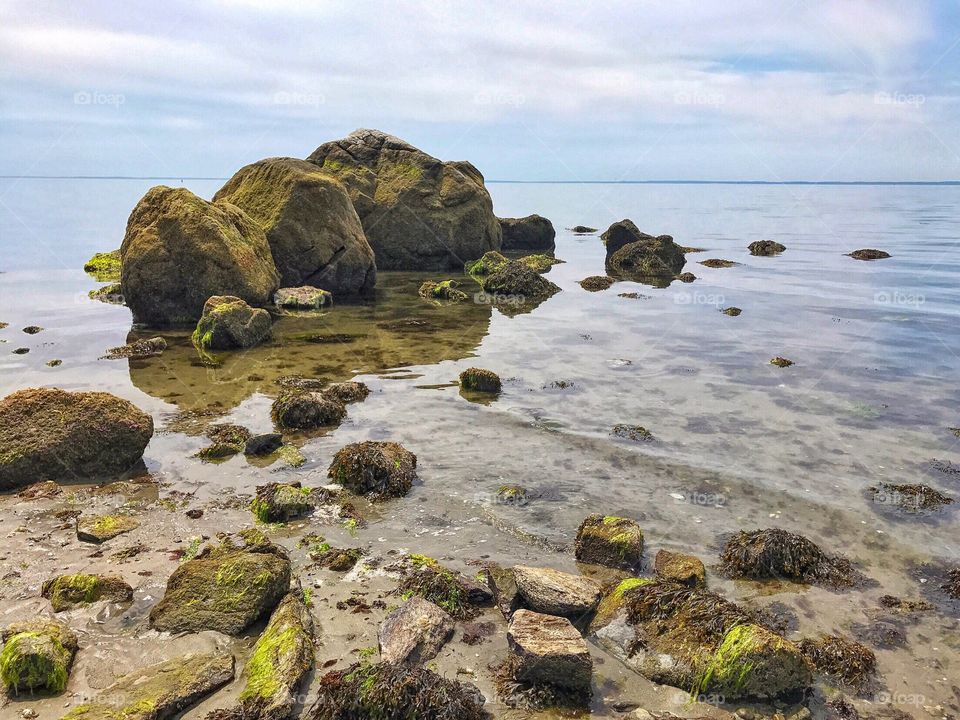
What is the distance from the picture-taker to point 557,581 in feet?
26.4

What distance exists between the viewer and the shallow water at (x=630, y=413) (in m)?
9.86

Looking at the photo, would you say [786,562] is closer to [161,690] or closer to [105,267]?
[161,690]

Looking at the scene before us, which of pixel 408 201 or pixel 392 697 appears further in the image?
pixel 408 201

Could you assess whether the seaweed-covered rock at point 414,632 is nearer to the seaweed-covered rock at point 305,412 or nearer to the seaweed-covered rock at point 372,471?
the seaweed-covered rock at point 372,471

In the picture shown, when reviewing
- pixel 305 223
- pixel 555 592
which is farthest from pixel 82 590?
pixel 305 223

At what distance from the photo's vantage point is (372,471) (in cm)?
1138

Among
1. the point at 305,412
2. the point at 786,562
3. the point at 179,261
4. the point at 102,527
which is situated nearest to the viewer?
the point at 786,562

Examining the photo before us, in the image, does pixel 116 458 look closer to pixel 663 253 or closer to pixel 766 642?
pixel 766 642

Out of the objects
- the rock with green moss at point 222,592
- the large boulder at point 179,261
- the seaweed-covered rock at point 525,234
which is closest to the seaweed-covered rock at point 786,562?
the rock with green moss at point 222,592

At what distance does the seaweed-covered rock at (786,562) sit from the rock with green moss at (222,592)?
591 centimetres

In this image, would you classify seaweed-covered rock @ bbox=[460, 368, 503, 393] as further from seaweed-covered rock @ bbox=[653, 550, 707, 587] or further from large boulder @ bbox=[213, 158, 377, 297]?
large boulder @ bbox=[213, 158, 377, 297]

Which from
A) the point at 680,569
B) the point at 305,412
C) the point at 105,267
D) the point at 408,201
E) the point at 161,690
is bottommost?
the point at 680,569

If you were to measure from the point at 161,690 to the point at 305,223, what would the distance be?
952 inches

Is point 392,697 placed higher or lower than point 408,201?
lower
